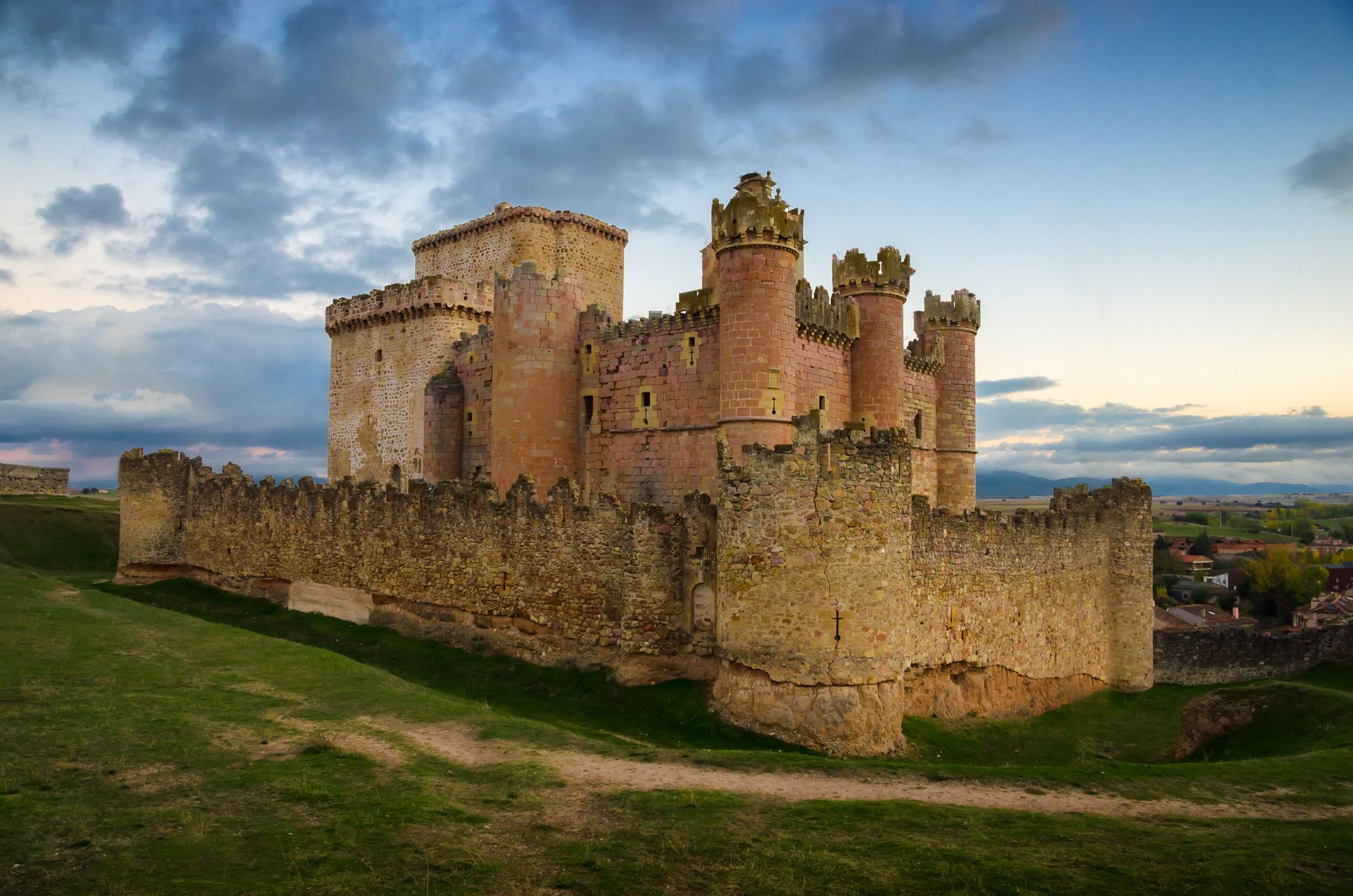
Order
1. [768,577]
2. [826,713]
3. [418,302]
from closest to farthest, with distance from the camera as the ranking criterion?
[826,713] < [768,577] < [418,302]

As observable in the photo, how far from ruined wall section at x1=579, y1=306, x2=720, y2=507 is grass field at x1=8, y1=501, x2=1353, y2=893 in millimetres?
7873

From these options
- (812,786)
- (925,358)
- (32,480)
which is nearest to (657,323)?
(925,358)

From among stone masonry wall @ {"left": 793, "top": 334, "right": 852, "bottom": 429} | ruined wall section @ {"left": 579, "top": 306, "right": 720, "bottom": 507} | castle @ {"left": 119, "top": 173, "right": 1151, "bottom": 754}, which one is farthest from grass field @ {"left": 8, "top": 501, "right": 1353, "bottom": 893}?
stone masonry wall @ {"left": 793, "top": 334, "right": 852, "bottom": 429}

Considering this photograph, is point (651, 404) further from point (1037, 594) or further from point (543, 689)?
point (1037, 594)

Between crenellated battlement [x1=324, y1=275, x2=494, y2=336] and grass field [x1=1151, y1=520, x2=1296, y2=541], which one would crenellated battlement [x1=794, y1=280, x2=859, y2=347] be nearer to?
crenellated battlement [x1=324, y1=275, x2=494, y2=336]

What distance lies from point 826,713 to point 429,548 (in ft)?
38.3

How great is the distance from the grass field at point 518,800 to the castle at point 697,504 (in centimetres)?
154

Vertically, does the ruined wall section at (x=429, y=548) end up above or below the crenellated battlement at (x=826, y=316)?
below

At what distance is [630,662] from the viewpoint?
18.4 metres

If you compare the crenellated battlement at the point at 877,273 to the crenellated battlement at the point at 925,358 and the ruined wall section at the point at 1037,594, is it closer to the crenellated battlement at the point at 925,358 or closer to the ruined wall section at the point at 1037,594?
the crenellated battlement at the point at 925,358

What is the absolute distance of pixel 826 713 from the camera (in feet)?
49.9

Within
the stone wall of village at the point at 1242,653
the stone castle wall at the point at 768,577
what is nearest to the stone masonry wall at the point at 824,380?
the stone castle wall at the point at 768,577

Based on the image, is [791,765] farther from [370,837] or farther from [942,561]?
[942,561]

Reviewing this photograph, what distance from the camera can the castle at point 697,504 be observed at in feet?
51.1
